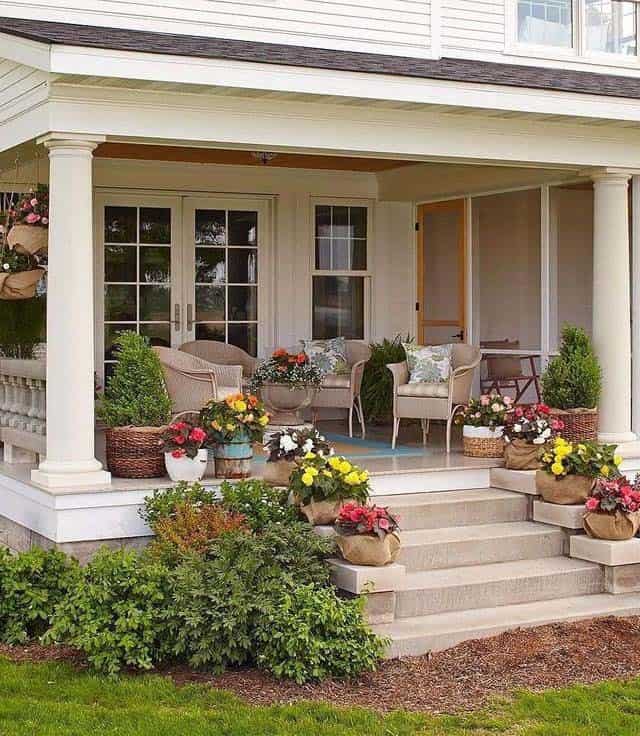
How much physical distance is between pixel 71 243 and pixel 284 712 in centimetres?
318

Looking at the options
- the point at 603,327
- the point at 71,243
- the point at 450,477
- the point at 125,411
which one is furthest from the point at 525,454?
the point at 71,243

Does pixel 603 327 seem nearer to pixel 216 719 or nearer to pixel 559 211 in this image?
pixel 559 211

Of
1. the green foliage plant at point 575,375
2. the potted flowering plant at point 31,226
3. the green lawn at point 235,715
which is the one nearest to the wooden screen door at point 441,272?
the green foliage plant at point 575,375

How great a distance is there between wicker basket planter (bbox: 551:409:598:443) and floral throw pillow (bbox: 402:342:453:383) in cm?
117

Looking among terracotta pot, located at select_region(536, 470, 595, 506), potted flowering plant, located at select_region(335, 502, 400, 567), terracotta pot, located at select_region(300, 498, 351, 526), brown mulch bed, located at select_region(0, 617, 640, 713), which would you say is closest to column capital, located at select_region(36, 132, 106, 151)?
terracotta pot, located at select_region(300, 498, 351, 526)

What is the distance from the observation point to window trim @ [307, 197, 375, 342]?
12.1m

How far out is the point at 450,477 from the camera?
335 inches

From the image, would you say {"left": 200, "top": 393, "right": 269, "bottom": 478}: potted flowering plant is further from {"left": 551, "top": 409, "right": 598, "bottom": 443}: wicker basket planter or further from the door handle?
the door handle

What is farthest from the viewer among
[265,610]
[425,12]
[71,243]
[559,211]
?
[559,211]

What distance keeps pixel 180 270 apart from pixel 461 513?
4.43 m

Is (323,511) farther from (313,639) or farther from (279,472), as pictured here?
(313,639)

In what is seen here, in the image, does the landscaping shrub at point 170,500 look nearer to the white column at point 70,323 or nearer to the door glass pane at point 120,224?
the white column at point 70,323

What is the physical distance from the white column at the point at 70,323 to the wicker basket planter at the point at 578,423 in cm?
348

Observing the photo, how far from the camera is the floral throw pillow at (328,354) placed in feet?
35.8
